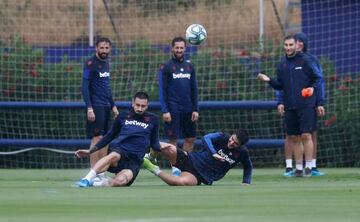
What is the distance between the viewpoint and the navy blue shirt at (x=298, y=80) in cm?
1889

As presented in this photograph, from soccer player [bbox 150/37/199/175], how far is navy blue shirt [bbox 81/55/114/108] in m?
1.05

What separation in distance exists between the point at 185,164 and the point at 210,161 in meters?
0.34

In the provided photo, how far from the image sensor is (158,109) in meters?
22.7

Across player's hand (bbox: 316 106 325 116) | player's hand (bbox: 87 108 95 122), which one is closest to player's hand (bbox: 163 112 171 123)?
player's hand (bbox: 87 108 95 122)

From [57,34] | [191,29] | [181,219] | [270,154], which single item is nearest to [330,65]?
[270,154]

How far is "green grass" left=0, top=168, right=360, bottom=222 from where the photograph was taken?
1067 cm

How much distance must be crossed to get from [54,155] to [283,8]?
5.73 metres

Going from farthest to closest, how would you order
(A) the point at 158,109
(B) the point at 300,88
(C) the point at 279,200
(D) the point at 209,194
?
1. (A) the point at 158,109
2. (B) the point at 300,88
3. (D) the point at 209,194
4. (C) the point at 279,200

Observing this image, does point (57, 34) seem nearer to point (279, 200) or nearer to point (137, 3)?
point (137, 3)

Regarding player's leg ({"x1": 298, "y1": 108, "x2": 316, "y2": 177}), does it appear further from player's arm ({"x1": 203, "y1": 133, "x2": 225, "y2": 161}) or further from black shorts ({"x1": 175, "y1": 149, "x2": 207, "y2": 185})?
black shorts ({"x1": 175, "y1": 149, "x2": 207, "y2": 185})

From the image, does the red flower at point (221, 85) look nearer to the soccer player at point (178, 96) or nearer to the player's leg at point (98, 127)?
the soccer player at point (178, 96)

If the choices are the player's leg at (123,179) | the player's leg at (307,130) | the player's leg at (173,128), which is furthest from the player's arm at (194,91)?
the player's leg at (123,179)

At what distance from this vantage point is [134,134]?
16.3 meters

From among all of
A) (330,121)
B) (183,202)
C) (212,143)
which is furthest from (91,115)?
(183,202)
